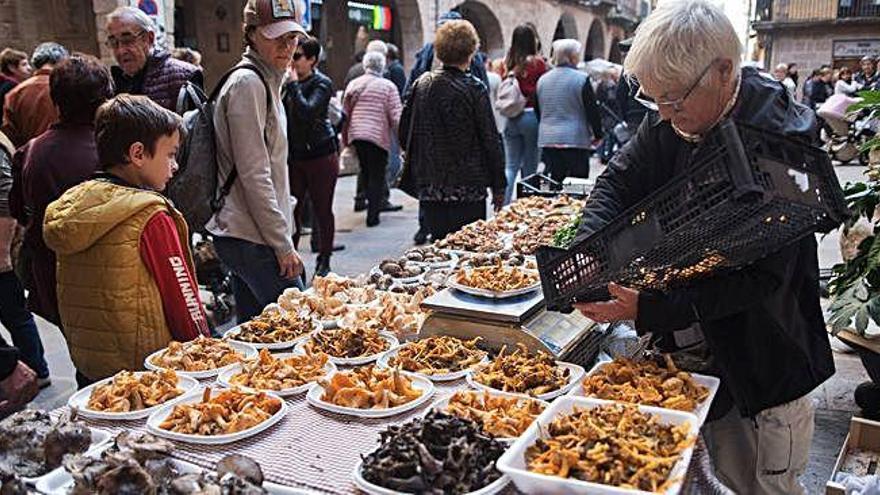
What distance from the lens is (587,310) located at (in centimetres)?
198

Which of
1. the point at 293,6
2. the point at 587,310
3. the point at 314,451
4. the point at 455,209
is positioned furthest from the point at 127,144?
the point at 455,209

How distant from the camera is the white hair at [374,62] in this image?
780 cm

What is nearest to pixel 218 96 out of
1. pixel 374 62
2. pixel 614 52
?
pixel 374 62

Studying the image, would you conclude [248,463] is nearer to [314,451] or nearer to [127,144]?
[314,451]

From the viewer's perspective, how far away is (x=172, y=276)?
7.55 feet

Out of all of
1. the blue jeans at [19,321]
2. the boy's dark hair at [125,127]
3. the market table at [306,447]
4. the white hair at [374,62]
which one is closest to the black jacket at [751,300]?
the market table at [306,447]

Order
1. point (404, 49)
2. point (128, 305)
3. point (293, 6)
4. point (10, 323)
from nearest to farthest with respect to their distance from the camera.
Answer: point (128, 305) < point (293, 6) < point (10, 323) < point (404, 49)

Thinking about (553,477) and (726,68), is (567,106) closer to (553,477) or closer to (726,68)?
(726,68)

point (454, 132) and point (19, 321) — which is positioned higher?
point (454, 132)

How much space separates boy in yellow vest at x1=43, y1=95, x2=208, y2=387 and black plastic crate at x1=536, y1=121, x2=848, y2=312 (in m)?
1.19

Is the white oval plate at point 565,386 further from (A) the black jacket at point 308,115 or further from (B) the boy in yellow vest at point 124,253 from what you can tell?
(A) the black jacket at point 308,115

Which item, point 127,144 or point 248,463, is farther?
point 127,144

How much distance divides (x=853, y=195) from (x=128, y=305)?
3166 millimetres

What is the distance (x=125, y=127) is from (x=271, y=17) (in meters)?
0.93
